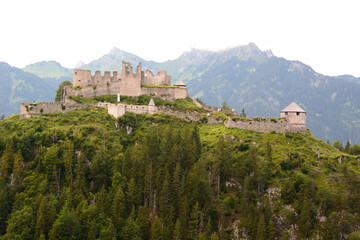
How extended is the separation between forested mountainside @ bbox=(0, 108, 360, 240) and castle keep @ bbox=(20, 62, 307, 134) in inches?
163

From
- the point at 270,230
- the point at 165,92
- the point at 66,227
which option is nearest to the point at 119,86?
the point at 165,92

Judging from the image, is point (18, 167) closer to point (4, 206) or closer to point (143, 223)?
point (4, 206)

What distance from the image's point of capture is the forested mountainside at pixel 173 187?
168 ft

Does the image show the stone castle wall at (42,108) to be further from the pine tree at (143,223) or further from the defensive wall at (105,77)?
the pine tree at (143,223)

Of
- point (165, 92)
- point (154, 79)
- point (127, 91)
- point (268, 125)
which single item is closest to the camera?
point (268, 125)

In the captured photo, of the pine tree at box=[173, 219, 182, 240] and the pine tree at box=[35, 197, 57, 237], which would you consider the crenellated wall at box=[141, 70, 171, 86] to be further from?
the pine tree at box=[173, 219, 182, 240]

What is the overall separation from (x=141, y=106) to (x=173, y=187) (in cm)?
3300

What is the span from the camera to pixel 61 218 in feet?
167

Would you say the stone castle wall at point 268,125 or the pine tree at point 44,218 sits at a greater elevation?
the stone castle wall at point 268,125

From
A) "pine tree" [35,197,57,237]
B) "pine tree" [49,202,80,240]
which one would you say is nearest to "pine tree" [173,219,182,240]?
"pine tree" [49,202,80,240]

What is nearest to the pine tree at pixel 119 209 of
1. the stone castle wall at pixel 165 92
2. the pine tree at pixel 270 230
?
the pine tree at pixel 270 230

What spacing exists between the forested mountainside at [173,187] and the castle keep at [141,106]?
4.15 m

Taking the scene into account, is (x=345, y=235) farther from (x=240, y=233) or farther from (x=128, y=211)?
(x=128, y=211)

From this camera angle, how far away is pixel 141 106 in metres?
84.8
